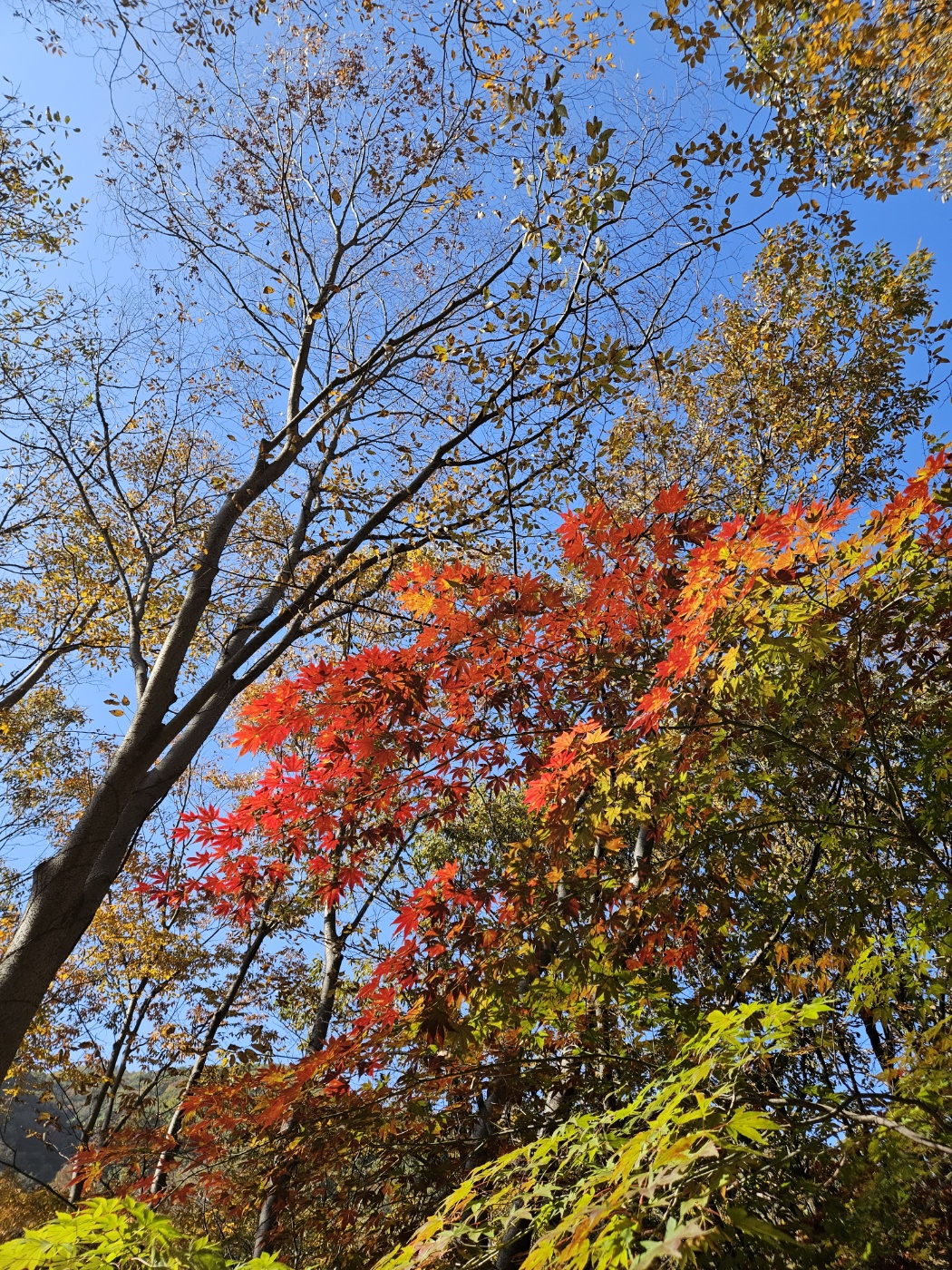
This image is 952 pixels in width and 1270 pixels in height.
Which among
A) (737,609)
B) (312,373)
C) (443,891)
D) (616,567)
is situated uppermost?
(312,373)

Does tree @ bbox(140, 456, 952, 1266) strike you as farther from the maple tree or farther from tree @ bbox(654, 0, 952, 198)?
tree @ bbox(654, 0, 952, 198)

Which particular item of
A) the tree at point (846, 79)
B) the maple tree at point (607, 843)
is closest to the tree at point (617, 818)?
the maple tree at point (607, 843)

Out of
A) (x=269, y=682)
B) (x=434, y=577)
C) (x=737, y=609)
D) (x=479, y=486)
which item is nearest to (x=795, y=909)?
(x=737, y=609)

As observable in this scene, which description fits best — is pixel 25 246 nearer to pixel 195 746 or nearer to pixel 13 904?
pixel 195 746

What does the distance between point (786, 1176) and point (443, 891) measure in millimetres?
2009

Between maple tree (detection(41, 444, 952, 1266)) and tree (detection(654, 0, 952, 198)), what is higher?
tree (detection(654, 0, 952, 198))

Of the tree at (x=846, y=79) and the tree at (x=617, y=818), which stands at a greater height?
the tree at (x=846, y=79)

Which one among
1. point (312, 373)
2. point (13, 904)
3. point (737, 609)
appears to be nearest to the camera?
point (737, 609)

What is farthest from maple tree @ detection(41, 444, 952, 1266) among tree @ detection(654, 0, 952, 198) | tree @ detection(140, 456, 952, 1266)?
tree @ detection(654, 0, 952, 198)

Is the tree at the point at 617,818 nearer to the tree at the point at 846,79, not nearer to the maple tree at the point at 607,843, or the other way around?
the maple tree at the point at 607,843

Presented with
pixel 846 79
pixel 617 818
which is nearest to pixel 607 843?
pixel 617 818

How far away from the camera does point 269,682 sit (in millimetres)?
11477

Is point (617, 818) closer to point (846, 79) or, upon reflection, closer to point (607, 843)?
point (607, 843)

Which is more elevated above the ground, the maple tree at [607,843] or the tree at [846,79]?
the tree at [846,79]
